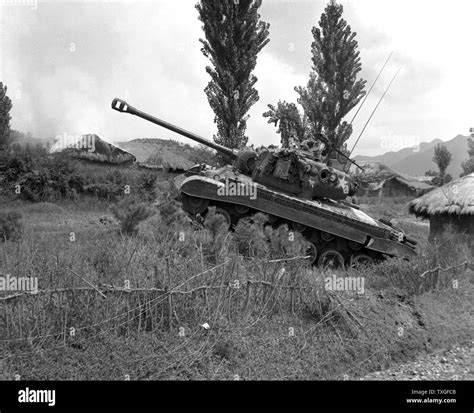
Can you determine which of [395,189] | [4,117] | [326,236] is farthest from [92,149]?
[395,189]

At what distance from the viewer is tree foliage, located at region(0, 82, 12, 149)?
2534 centimetres

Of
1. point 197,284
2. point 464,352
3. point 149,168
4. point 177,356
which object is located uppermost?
point 149,168

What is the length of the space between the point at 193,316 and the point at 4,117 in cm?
2641

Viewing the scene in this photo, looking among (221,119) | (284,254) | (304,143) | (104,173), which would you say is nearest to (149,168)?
(104,173)

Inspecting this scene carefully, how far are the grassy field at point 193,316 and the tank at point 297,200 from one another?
386 cm

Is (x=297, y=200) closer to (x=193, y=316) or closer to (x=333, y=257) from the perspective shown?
(x=333, y=257)

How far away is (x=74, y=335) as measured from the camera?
4.29 metres

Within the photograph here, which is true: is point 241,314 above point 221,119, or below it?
below

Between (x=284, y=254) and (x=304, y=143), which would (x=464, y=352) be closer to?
(x=284, y=254)

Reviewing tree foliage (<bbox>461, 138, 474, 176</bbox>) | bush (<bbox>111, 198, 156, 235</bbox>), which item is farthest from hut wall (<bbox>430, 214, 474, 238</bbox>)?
tree foliage (<bbox>461, 138, 474, 176</bbox>)

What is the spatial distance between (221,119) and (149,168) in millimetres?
9066

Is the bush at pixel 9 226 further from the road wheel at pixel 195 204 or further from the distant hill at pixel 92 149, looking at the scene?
the distant hill at pixel 92 149

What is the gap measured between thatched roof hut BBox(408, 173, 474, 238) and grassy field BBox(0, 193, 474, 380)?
7231 mm

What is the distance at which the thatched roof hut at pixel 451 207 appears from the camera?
13328mm
